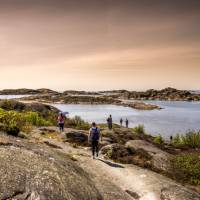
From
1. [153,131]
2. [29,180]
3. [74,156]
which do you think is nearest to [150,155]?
[74,156]

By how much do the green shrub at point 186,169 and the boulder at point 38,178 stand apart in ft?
33.2

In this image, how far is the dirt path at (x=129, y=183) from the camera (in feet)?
57.6

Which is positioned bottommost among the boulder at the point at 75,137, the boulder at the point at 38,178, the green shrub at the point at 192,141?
the green shrub at the point at 192,141

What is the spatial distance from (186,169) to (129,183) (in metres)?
7.44

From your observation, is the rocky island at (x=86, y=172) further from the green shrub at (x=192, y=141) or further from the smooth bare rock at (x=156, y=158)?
the green shrub at (x=192, y=141)

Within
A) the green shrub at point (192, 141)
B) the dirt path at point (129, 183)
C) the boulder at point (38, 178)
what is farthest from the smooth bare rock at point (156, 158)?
the green shrub at point (192, 141)

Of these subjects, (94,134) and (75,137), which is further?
(75,137)

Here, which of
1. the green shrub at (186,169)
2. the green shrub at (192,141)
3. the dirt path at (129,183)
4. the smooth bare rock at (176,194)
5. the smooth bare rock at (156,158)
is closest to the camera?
A: the smooth bare rock at (176,194)

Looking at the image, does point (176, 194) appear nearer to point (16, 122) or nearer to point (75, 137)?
point (75, 137)

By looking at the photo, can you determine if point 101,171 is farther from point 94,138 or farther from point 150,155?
point 150,155

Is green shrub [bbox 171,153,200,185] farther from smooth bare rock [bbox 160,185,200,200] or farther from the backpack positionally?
the backpack

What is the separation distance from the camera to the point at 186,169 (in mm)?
25312

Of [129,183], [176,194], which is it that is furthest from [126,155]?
[176,194]

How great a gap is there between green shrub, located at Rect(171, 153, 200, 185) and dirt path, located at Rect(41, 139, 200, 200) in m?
3.60
